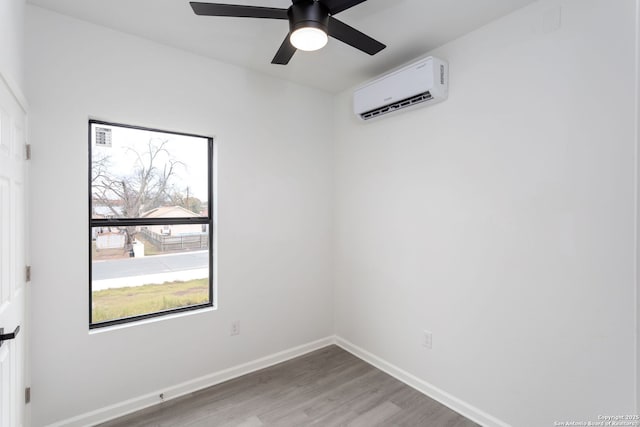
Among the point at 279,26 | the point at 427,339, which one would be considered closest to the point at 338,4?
the point at 279,26

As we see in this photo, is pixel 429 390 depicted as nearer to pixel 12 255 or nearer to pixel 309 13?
pixel 309 13

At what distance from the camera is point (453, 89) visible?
2.36m

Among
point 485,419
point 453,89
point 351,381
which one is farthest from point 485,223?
point 351,381

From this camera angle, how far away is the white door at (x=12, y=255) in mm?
1412

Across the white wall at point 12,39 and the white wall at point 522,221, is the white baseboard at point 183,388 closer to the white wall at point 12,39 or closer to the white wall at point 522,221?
the white wall at point 522,221

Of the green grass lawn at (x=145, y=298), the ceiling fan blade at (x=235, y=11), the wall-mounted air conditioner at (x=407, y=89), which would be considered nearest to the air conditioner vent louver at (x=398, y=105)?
the wall-mounted air conditioner at (x=407, y=89)

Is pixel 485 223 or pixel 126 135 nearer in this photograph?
pixel 485 223

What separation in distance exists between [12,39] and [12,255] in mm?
1090

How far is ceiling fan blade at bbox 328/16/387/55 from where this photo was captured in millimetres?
1698

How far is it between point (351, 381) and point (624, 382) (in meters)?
1.80

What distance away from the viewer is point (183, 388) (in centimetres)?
249

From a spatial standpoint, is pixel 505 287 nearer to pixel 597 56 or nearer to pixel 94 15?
pixel 597 56

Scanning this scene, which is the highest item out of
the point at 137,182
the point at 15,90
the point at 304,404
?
the point at 15,90

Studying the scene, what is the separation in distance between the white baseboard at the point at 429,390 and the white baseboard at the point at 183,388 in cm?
46
